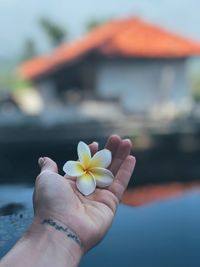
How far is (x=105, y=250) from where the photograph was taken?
111 centimetres

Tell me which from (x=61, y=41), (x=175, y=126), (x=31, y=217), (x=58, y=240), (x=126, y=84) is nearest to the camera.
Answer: (x=58, y=240)

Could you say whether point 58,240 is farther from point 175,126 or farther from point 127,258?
point 175,126

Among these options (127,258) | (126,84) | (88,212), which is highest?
(88,212)

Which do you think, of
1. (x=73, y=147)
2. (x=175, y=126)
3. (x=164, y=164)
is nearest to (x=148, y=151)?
(x=164, y=164)

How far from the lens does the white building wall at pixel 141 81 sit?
12.3 m

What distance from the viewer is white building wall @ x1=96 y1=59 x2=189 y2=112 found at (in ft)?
40.5

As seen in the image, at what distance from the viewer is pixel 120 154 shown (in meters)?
1.16

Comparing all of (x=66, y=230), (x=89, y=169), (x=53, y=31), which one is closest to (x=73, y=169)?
(x=89, y=169)

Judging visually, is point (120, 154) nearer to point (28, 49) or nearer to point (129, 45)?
point (129, 45)

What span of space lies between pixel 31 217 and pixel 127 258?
0.20 meters

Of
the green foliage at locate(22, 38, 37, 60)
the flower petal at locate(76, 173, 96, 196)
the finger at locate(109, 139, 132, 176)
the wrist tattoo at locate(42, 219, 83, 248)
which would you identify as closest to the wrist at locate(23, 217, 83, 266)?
the wrist tattoo at locate(42, 219, 83, 248)

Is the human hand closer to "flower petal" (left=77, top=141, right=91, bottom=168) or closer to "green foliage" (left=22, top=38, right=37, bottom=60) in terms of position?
"flower petal" (left=77, top=141, right=91, bottom=168)

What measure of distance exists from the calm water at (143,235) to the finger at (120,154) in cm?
14

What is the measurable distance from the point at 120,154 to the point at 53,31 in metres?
17.1
